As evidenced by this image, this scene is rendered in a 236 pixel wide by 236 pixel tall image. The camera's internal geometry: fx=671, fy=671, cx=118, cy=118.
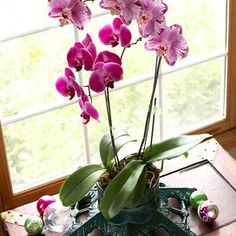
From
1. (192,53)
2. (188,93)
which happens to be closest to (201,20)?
(192,53)

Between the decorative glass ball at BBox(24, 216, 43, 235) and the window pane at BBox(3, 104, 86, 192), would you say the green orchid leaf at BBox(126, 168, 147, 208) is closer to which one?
the decorative glass ball at BBox(24, 216, 43, 235)

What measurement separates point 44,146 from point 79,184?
1.88 feet

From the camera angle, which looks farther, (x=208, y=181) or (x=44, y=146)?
(x=44, y=146)

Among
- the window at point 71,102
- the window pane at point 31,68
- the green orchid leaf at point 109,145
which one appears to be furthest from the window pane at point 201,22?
the green orchid leaf at point 109,145

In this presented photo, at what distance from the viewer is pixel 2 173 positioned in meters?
1.82

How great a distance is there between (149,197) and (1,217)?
415mm

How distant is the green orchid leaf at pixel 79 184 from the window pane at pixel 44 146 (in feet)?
1.53

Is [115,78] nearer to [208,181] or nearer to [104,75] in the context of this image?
[104,75]

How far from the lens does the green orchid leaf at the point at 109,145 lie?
147 cm

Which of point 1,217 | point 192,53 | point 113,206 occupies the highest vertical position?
point 192,53

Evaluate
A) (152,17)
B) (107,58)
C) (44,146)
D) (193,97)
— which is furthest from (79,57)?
(193,97)

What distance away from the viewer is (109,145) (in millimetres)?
1492

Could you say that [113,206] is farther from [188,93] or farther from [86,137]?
[188,93]

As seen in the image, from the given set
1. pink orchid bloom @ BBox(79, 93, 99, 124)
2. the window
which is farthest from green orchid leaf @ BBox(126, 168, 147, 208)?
the window
